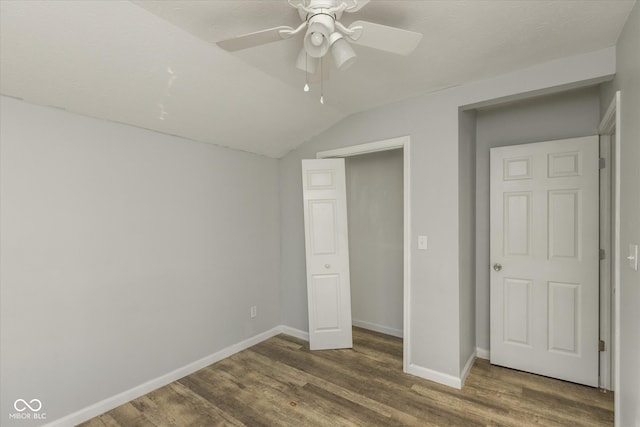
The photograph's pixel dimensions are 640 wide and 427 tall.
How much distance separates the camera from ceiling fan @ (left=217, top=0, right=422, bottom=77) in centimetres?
121

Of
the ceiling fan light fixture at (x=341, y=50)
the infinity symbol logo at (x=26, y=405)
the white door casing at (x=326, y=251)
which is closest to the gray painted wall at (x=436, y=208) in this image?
the white door casing at (x=326, y=251)

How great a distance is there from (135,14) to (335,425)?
2706mm

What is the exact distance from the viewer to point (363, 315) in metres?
3.76

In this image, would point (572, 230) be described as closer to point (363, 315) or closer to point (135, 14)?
point (363, 315)

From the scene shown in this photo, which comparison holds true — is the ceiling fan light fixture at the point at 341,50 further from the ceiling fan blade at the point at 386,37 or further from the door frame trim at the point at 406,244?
the door frame trim at the point at 406,244

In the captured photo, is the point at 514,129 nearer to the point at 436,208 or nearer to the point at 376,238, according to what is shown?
the point at 436,208

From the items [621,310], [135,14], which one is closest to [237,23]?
[135,14]

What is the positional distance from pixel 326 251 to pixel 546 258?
1.96 metres

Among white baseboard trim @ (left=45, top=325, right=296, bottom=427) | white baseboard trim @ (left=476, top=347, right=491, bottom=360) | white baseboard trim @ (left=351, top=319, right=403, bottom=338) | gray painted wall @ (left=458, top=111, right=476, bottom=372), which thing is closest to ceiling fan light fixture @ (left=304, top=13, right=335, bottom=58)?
gray painted wall @ (left=458, top=111, right=476, bottom=372)

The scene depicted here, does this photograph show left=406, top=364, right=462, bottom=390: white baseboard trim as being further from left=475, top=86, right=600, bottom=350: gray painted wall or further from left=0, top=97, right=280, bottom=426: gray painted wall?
left=0, top=97, right=280, bottom=426: gray painted wall

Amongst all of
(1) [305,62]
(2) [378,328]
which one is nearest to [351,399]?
(2) [378,328]

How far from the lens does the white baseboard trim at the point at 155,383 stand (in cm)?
200

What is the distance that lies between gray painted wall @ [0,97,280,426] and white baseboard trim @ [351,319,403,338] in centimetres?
144

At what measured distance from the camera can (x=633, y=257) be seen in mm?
1454
